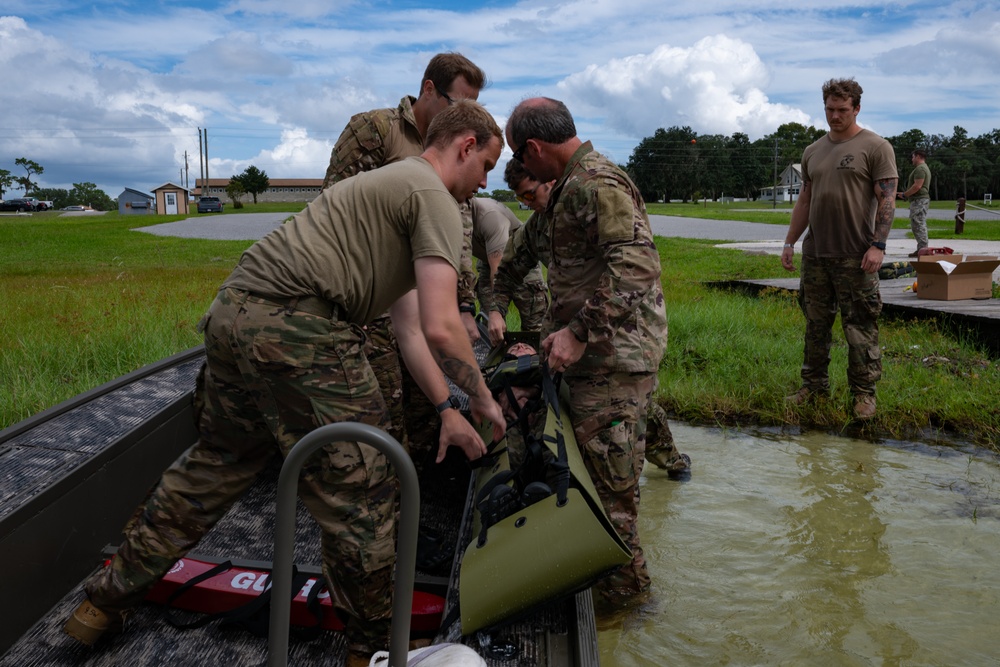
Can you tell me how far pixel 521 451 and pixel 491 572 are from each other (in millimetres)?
896

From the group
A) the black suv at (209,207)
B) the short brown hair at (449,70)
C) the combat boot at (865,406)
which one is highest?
the black suv at (209,207)

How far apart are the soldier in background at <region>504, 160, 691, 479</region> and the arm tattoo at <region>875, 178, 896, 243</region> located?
6.32 feet

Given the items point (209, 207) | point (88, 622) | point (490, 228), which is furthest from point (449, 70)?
point (209, 207)

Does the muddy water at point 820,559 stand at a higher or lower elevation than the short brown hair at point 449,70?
lower

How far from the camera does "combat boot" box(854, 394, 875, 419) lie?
547 centimetres

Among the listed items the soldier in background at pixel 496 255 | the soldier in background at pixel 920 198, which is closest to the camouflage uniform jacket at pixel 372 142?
the soldier in background at pixel 496 255

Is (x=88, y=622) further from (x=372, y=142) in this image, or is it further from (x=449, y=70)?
(x=449, y=70)

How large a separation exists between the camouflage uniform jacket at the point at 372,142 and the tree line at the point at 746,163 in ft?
237

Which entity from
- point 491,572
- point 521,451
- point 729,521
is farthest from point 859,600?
point 491,572

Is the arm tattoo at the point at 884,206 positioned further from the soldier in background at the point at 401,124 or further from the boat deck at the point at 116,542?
the boat deck at the point at 116,542

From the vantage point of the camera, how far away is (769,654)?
298 centimetres

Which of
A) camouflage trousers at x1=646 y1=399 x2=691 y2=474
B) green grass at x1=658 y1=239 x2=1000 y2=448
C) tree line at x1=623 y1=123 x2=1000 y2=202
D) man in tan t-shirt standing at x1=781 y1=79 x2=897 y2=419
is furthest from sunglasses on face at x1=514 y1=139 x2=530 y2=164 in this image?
tree line at x1=623 y1=123 x2=1000 y2=202

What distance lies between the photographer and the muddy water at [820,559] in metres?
3.03

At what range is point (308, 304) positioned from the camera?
7.50 ft
